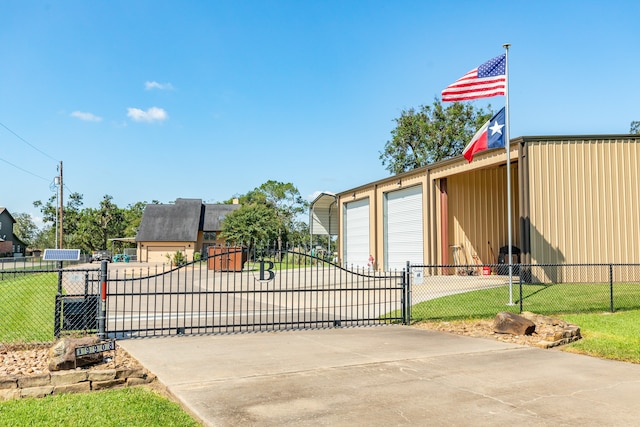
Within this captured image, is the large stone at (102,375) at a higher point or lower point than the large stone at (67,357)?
lower

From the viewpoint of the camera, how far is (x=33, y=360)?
7.51 meters

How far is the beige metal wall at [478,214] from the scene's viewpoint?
2466cm

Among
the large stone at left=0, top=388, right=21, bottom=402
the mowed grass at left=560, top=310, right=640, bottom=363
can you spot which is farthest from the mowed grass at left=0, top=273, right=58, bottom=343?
the mowed grass at left=560, top=310, right=640, bottom=363

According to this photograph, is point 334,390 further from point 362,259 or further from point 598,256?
point 362,259

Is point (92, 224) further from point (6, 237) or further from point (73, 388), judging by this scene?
point (73, 388)

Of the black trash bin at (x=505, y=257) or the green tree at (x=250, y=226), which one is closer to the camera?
the black trash bin at (x=505, y=257)

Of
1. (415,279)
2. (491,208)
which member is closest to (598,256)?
(491,208)

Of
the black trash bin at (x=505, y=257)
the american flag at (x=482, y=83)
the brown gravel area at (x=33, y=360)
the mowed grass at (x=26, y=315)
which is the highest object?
the american flag at (x=482, y=83)

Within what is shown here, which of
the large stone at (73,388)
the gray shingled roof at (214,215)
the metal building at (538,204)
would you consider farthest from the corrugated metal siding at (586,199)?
the gray shingled roof at (214,215)

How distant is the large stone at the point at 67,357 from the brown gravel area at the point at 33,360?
0.31 ft

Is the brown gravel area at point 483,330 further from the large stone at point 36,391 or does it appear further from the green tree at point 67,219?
the green tree at point 67,219

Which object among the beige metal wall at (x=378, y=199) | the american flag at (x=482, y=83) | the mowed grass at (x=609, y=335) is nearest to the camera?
the mowed grass at (x=609, y=335)

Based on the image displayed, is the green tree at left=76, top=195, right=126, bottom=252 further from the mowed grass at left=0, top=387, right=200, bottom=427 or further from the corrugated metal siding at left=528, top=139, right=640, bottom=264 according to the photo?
the mowed grass at left=0, top=387, right=200, bottom=427

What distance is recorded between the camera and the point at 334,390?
242 inches
